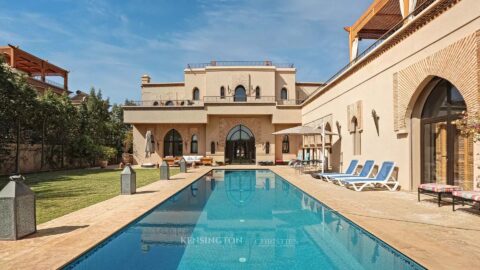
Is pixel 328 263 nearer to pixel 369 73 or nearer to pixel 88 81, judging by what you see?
pixel 369 73

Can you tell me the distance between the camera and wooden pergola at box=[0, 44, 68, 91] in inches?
1249

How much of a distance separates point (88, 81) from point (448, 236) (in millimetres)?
34197

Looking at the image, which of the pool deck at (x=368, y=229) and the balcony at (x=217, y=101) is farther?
the balcony at (x=217, y=101)

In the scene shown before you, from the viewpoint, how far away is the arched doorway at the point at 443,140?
7.80 m

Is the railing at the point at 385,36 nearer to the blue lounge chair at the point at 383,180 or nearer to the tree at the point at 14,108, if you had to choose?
the blue lounge chair at the point at 383,180

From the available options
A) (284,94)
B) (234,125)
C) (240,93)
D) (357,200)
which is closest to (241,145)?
(234,125)

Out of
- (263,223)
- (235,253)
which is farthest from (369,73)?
(235,253)

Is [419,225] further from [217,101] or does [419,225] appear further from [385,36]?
[217,101]

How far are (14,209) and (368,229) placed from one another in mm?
5279

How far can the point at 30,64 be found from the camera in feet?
121

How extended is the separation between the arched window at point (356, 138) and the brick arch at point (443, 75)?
3.29m

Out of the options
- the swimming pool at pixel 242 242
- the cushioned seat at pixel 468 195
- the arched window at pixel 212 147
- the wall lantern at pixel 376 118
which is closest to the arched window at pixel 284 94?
the arched window at pixel 212 147

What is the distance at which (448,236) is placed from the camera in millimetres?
4879

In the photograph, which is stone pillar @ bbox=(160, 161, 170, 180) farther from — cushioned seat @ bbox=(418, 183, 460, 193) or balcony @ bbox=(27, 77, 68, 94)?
balcony @ bbox=(27, 77, 68, 94)
